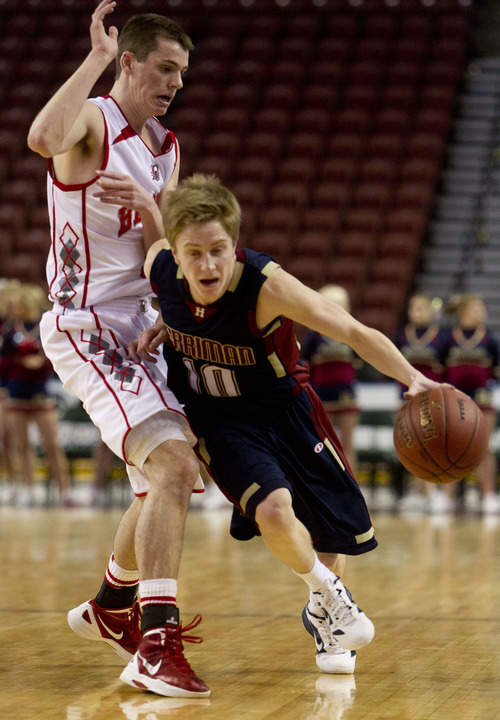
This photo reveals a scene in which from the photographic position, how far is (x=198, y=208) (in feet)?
9.25

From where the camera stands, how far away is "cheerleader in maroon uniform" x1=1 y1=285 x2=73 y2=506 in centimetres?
897

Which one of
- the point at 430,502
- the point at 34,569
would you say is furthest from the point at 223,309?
the point at 430,502

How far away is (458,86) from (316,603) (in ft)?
38.8

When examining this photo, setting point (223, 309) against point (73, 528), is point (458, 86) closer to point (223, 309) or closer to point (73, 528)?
point (73, 528)

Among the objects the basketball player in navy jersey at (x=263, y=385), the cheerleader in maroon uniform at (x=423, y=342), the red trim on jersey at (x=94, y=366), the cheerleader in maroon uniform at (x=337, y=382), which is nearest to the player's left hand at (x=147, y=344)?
the basketball player in navy jersey at (x=263, y=385)

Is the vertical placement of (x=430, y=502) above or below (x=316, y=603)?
below

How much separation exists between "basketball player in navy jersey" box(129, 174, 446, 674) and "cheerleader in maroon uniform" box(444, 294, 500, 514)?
5.18m

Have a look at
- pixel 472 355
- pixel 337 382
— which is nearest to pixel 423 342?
pixel 472 355

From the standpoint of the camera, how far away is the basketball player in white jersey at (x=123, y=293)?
2.80 metres

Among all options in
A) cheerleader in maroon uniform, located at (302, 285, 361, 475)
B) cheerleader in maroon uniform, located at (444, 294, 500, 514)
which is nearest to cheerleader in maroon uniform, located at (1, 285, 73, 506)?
cheerleader in maroon uniform, located at (302, 285, 361, 475)

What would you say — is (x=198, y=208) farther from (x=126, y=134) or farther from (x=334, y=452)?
(x=334, y=452)

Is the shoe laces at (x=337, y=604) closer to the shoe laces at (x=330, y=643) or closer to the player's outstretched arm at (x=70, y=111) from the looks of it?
the shoe laces at (x=330, y=643)

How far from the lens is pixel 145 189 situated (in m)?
3.19

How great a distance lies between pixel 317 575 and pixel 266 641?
56cm
